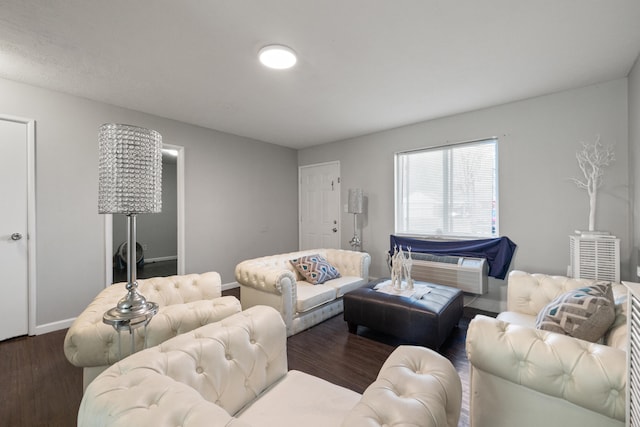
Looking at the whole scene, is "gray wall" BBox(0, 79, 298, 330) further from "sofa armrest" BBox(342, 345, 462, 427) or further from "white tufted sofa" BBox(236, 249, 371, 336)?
"sofa armrest" BBox(342, 345, 462, 427)

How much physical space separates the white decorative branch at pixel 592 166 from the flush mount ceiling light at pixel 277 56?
117 inches

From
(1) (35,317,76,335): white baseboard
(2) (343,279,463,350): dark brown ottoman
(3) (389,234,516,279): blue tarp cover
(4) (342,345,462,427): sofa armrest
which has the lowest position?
(1) (35,317,76,335): white baseboard

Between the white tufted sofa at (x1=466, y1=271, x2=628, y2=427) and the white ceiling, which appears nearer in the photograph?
the white tufted sofa at (x1=466, y1=271, x2=628, y2=427)

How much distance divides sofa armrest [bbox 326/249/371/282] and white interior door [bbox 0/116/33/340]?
337 cm

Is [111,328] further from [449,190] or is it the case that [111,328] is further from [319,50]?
[449,190]

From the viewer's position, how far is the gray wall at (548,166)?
8.77 ft

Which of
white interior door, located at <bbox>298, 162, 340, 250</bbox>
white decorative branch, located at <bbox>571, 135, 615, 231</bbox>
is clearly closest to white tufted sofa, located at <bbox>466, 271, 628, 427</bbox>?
white decorative branch, located at <bbox>571, 135, 615, 231</bbox>


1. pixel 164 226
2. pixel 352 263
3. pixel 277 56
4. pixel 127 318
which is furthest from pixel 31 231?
pixel 164 226

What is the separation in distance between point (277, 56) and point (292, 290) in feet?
6.99

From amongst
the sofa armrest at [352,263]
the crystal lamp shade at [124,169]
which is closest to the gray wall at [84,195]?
the sofa armrest at [352,263]

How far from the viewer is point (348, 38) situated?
6.62ft

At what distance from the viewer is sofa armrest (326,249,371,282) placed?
3.63 m

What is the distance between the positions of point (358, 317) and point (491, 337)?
60.6 inches

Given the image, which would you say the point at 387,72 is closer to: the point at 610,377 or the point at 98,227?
the point at 610,377
